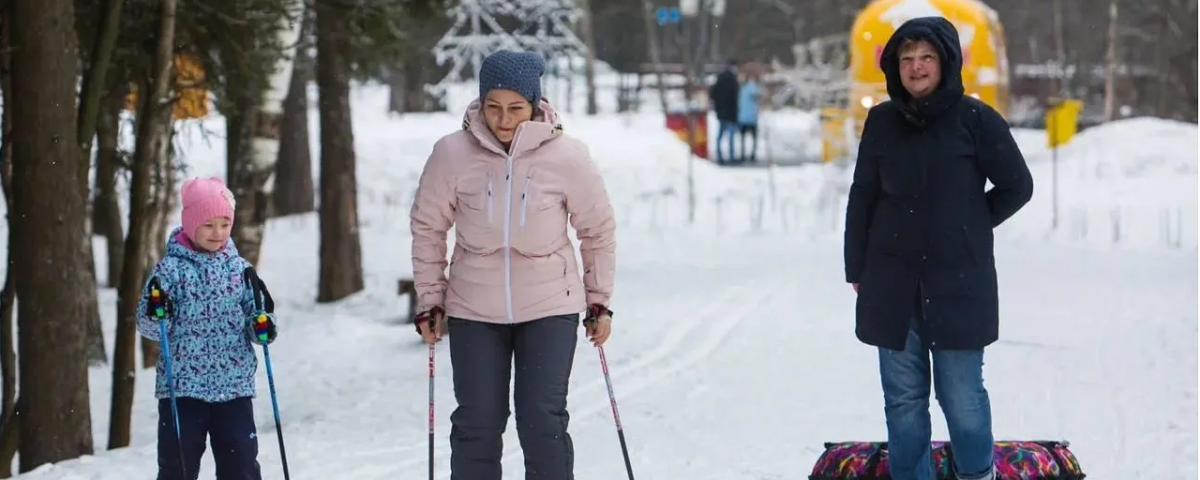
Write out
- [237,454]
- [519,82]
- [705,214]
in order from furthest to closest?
[705,214], [237,454], [519,82]

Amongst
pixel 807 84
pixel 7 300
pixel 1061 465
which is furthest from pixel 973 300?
pixel 807 84

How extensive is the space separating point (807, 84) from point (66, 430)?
29307mm

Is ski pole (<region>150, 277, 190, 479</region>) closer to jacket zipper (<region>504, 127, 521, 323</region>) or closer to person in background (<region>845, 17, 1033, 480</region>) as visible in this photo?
jacket zipper (<region>504, 127, 521, 323</region>)

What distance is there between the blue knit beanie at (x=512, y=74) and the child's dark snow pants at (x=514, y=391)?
0.72 metres

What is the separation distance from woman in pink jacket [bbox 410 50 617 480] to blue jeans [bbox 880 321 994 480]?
104cm

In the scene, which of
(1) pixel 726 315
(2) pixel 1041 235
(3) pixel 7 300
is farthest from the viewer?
(2) pixel 1041 235

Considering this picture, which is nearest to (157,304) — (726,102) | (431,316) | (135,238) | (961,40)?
(431,316)

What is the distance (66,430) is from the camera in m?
8.12

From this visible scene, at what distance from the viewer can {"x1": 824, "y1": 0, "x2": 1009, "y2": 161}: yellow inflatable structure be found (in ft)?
81.7

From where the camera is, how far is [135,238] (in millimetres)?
9516

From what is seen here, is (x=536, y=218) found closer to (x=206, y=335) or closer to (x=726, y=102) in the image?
(x=206, y=335)

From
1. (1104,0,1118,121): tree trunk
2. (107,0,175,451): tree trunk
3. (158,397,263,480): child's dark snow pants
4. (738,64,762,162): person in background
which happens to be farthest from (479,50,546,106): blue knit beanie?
(1104,0,1118,121): tree trunk

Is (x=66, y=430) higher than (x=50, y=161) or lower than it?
lower

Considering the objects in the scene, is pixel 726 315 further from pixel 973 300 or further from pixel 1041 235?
pixel 973 300
